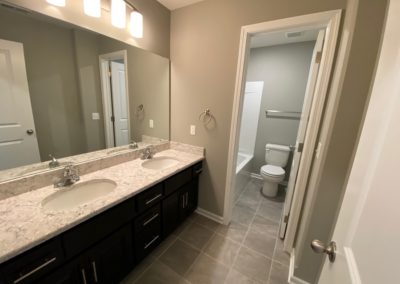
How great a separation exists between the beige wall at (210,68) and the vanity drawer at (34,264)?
4.88ft

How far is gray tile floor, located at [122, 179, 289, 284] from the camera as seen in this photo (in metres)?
1.48

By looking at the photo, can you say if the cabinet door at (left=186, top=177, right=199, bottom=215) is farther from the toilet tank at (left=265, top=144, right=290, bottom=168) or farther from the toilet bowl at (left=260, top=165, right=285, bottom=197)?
the toilet tank at (left=265, top=144, right=290, bottom=168)

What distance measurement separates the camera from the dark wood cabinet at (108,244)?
2.67 ft

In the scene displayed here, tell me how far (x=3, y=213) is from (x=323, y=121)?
7.12 feet

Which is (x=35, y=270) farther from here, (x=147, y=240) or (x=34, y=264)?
(x=147, y=240)

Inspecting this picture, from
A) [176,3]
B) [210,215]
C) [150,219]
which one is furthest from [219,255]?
[176,3]

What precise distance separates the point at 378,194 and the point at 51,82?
1.81 metres

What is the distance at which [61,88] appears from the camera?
1315mm

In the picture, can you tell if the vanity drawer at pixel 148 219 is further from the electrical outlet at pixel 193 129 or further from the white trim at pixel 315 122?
the white trim at pixel 315 122

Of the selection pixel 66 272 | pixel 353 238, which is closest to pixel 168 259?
pixel 66 272

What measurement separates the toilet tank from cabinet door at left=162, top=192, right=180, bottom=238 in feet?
6.20

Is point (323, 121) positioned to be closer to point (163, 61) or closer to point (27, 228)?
point (163, 61)

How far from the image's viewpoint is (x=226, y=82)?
177 cm

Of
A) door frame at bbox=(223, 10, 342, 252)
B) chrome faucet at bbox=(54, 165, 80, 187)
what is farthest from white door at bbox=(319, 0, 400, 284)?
chrome faucet at bbox=(54, 165, 80, 187)
